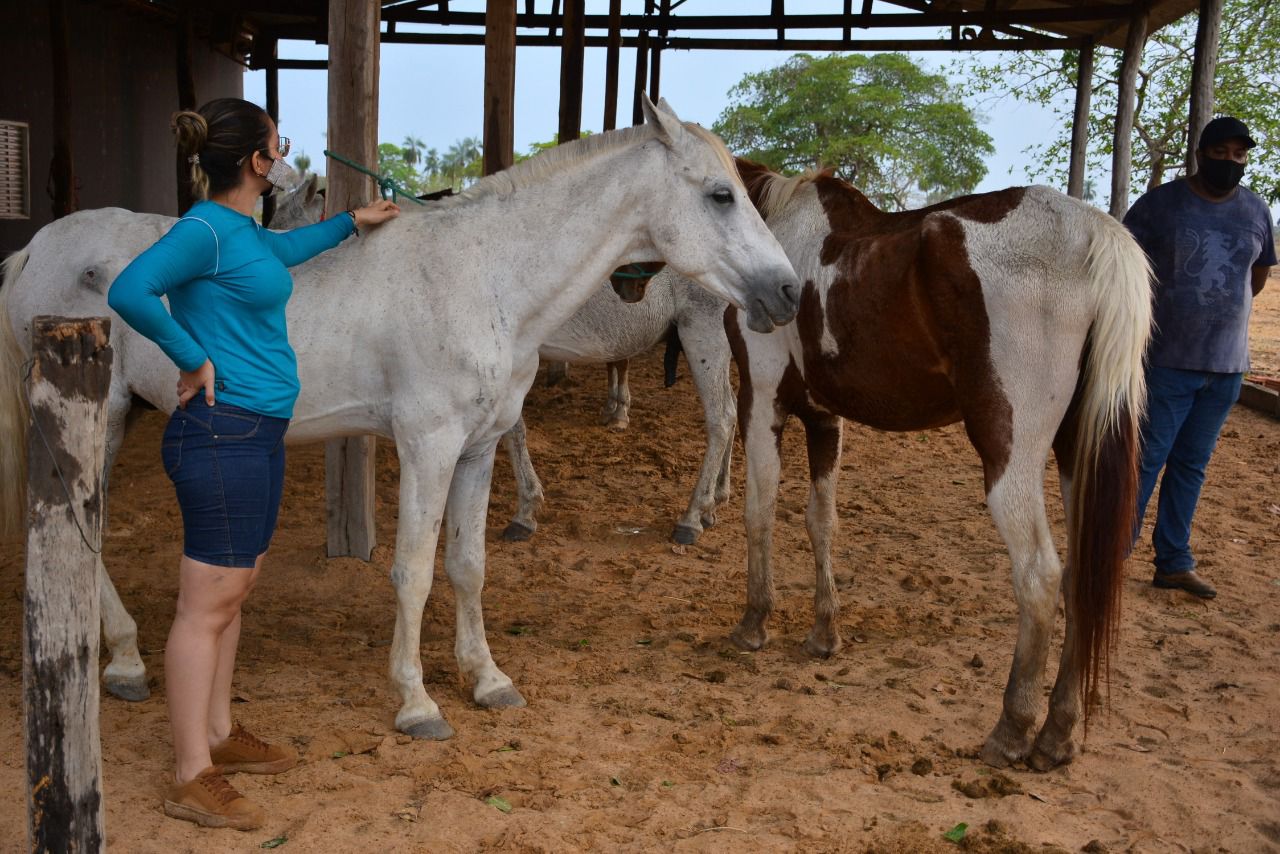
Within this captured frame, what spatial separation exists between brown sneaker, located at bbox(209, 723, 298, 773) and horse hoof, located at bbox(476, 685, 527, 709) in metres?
0.75

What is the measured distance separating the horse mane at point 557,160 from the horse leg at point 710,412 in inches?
110

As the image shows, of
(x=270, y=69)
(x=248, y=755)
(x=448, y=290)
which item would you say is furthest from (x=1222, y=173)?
(x=270, y=69)

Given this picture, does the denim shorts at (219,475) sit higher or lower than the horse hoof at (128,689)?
higher

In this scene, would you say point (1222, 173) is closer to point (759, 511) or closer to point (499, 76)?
point (759, 511)

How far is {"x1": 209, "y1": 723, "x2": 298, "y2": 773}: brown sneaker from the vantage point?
3139mm

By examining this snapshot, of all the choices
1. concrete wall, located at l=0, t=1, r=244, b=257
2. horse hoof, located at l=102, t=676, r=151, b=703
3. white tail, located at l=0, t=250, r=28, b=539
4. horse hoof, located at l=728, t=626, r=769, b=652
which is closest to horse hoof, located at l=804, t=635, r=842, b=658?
horse hoof, located at l=728, t=626, r=769, b=652

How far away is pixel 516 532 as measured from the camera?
6.11 meters

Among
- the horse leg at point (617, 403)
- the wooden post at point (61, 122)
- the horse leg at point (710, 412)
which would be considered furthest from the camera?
the wooden post at point (61, 122)

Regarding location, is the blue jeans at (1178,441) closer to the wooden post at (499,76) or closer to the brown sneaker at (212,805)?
the brown sneaker at (212,805)

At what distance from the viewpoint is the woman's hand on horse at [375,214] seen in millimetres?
3367

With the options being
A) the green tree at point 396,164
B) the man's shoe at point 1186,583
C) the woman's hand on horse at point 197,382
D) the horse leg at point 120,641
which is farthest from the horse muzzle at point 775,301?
the green tree at point 396,164

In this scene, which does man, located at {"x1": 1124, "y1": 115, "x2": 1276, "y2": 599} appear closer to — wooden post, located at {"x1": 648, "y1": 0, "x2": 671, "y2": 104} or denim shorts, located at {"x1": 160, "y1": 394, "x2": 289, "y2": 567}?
denim shorts, located at {"x1": 160, "y1": 394, "x2": 289, "y2": 567}

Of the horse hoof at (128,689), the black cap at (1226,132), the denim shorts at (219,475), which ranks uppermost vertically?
the black cap at (1226,132)

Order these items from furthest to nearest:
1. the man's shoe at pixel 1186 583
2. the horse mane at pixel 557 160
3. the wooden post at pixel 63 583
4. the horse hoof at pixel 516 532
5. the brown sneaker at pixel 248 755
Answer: the horse hoof at pixel 516 532
the man's shoe at pixel 1186 583
the horse mane at pixel 557 160
the brown sneaker at pixel 248 755
the wooden post at pixel 63 583
